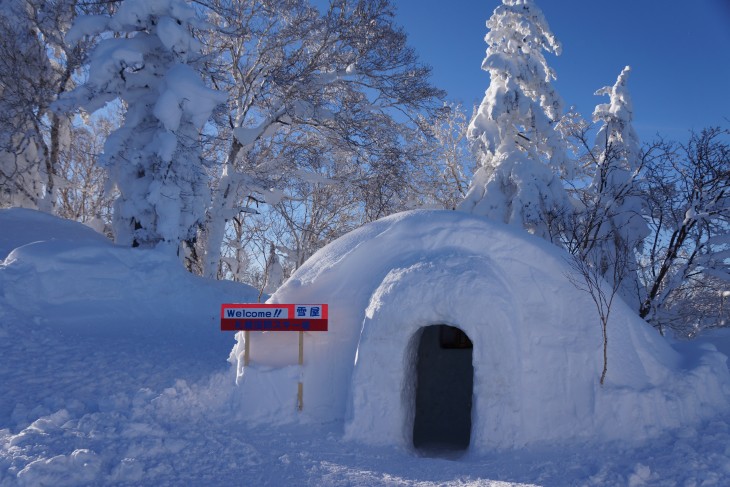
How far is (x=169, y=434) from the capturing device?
6.02 m

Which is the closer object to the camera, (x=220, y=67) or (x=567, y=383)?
(x=567, y=383)

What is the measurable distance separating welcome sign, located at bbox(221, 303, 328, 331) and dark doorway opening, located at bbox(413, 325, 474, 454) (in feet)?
9.21

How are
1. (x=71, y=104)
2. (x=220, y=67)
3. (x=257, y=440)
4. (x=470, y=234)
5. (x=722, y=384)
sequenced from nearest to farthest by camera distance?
1. (x=257, y=440)
2. (x=722, y=384)
3. (x=470, y=234)
4. (x=71, y=104)
5. (x=220, y=67)

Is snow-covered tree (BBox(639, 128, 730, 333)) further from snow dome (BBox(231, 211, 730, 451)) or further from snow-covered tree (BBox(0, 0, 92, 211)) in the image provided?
snow-covered tree (BBox(0, 0, 92, 211))

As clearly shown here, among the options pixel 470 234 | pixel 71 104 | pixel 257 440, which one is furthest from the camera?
pixel 71 104

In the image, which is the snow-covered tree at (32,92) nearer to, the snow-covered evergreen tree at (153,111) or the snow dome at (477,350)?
the snow-covered evergreen tree at (153,111)

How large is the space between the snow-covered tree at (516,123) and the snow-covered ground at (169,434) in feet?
20.3

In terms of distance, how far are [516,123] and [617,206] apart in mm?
3708

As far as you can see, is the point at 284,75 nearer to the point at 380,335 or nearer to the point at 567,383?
the point at 380,335

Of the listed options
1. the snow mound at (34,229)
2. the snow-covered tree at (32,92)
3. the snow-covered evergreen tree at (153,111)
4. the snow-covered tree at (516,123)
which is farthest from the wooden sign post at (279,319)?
the snow-covered tree at (32,92)

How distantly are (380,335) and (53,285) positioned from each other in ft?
22.9

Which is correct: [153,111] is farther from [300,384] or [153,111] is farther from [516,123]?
[516,123]

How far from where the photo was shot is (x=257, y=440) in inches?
247

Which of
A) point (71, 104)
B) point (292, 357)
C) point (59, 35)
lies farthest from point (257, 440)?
point (59, 35)
